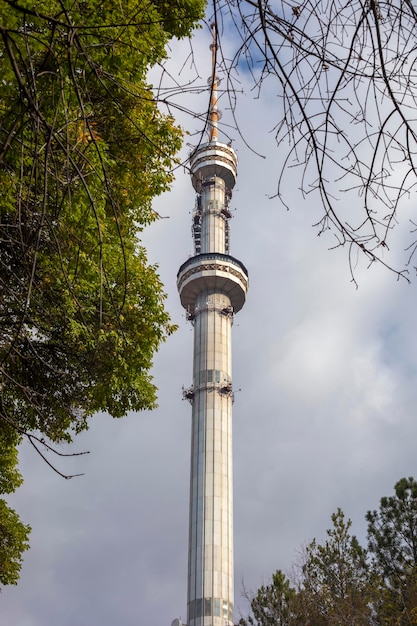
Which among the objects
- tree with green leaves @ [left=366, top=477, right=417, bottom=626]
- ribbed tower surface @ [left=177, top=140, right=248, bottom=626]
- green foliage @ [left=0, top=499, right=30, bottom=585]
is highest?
ribbed tower surface @ [left=177, top=140, right=248, bottom=626]

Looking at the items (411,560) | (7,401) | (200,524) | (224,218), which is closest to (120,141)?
(7,401)

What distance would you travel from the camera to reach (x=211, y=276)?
45219 mm

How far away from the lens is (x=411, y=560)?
22469mm

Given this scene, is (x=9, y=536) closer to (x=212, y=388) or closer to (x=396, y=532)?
(x=396, y=532)

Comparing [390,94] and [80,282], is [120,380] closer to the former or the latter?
[80,282]

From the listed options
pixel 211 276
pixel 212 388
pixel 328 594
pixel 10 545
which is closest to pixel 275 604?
pixel 328 594

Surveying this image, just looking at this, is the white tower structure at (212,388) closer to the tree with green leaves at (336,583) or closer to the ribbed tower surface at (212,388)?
the ribbed tower surface at (212,388)

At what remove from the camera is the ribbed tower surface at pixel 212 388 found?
35.8 m

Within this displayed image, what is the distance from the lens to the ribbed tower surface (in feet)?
117

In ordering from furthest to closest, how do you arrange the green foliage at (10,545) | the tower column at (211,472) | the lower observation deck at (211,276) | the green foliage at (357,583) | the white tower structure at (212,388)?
the lower observation deck at (211,276), the white tower structure at (212,388), the tower column at (211,472), the green foliage at (357,583), the green foliage at (10,545)

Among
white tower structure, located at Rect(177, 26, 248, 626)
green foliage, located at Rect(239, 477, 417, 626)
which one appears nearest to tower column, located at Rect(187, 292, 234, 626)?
white tower structure, located at Rect(177, 26, 248, 626)

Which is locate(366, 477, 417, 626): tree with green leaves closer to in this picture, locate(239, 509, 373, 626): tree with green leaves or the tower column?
locate(239, 509, 373, 626): tree with green leaves

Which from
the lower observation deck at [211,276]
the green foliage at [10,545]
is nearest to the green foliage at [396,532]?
the green foliage at [10,545]

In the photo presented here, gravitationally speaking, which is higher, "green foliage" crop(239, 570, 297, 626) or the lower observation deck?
the lower observation deck
